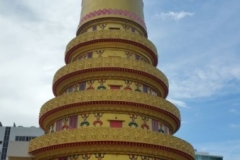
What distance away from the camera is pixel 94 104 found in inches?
1022

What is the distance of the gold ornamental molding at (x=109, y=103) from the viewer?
2586cm

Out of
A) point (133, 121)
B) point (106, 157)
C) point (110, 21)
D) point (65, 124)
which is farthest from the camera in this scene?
point (110, 21)

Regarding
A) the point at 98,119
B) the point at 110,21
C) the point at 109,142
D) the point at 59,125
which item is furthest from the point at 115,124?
the point at 110,21

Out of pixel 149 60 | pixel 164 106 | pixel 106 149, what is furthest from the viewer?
pixel 149 60

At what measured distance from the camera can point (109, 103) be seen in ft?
84.9

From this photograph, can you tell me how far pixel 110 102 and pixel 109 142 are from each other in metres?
3.52

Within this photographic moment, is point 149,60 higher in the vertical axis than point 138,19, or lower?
lower

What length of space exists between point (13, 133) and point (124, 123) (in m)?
45.0

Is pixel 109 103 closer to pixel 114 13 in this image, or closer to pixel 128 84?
pixel 128 84

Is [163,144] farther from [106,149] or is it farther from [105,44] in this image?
[105,44]

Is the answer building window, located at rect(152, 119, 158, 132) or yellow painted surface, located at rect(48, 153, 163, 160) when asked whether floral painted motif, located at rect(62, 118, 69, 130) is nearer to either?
yellow painted surface, located at rect(48, 153, 163, 160)

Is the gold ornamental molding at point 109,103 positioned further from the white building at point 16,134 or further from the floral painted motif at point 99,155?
the white building at point 16,134

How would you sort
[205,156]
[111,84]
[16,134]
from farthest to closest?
[205,156], [16,134], [111,84]

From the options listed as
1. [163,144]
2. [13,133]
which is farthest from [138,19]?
[13,133]
